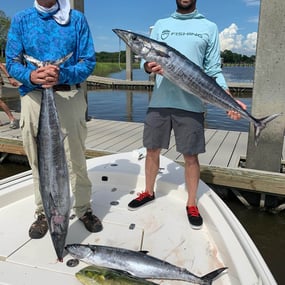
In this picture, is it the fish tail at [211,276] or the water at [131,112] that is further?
the water at [131,112]

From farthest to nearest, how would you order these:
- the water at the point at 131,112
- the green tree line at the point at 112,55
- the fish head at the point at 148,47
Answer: the green tree line at the point at 112,55 < the water at the point at 131,112 < the fish head at the point at 148,47

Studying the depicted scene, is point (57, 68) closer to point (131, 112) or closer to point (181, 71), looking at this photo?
point (181, 71)

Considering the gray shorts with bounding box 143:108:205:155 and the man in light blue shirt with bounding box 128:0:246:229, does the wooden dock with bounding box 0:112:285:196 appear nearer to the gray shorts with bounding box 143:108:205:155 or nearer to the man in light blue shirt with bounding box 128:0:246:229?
the man in light blue shirt with bounding box 128:0:246:229

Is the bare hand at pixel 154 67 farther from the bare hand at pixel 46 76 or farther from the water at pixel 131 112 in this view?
the water at pixel 131 112

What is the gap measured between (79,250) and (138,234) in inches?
24.6

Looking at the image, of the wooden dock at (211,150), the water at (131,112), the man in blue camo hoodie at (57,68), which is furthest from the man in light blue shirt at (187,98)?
the water at (131,112)

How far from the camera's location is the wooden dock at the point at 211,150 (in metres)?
4.97

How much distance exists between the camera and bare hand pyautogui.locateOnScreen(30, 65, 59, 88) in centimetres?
Answer: 220

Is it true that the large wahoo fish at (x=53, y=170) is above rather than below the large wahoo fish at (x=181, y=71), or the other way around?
below

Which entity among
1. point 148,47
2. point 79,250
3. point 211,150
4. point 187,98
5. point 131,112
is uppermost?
point 148,47

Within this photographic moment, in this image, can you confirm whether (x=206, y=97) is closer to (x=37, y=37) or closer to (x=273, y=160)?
(x=37, y=37)

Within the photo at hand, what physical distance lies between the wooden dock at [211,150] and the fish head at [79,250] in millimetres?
3268

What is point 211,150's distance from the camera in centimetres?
633

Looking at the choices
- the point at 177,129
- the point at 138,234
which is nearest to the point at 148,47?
the point at 177,129
